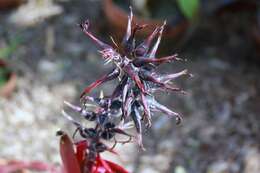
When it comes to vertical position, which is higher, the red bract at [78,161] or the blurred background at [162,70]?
the blurred background at [162,70]

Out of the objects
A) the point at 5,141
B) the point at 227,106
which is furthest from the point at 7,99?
the point at 227,106

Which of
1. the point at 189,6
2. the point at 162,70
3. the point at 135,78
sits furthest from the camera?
the point at 162,70

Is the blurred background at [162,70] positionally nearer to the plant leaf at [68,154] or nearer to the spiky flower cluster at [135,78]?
the plant leaf at [68,154]

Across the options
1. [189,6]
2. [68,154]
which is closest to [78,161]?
[68,154]

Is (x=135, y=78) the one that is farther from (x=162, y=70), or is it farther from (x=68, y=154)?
(x=162, y=70)

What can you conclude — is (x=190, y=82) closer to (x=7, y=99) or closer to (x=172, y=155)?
(x=172, y=155)

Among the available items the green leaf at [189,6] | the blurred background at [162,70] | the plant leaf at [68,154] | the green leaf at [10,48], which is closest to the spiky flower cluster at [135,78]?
the plant leaf at [68,154]

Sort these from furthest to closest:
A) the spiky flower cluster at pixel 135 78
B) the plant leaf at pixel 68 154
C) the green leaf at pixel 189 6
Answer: the green leaf at pixel 189 6 → the plant leaf at pixel 68 154 → the spiky flower cluster at pixel 135 78

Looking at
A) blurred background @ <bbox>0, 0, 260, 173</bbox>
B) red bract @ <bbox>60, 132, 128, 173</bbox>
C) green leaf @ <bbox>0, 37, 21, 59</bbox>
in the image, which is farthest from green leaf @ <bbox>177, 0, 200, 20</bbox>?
red bract @ <bbox>60, 132, 128, 173</bbox>
